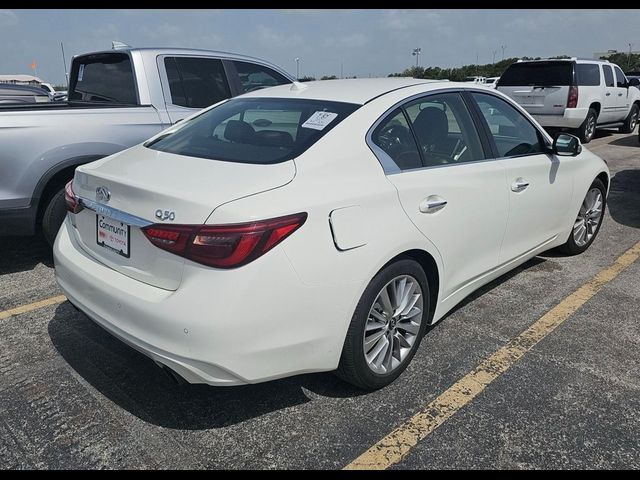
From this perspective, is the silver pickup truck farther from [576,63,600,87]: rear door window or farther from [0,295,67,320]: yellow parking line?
[576,63,600,87]: rear door window

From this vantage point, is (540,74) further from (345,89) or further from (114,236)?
(114,236)

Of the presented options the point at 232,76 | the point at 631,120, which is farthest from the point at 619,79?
the point at 232,76

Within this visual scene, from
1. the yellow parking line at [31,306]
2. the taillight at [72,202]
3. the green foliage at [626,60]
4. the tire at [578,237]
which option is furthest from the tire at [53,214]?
the green foliage at [626,60]

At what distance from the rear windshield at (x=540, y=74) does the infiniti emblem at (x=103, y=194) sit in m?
10.9

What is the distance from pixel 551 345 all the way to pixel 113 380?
8.44ft

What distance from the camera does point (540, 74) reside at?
11.2 m

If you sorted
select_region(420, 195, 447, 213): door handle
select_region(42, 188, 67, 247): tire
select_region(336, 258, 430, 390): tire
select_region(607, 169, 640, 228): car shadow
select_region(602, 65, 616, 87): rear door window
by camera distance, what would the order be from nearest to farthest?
1. select_region(336, 258, 430, 390): tire
2. select_region(420, 195, 447, 213): door handle
3. select_region(42, 188, 67, 247): tire
4. select_region(607, 169, 640, 228): car shadow
5. select_region(602, 65, 616, 87): rear door window

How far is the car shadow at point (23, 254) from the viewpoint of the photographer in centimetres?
449

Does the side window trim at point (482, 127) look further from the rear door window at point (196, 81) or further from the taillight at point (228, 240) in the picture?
the rear door window at point (196, 81)

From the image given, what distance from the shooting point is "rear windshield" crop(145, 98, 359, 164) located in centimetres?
256

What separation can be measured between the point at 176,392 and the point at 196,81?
3.41 metres

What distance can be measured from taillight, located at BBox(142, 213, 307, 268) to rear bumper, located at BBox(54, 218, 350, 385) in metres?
0.04

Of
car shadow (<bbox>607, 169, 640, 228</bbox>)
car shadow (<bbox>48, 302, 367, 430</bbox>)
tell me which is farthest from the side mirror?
car shadow (<bbox>607, 169, 640, 228</bbox>)
